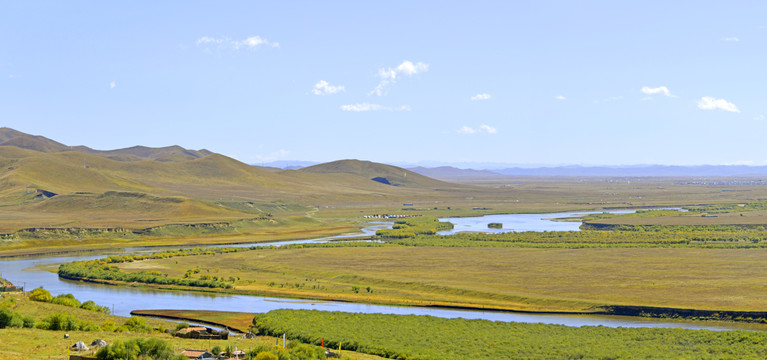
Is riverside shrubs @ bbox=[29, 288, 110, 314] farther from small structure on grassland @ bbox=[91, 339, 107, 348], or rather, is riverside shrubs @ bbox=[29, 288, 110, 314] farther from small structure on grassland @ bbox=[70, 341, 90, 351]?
small structure on grassland @ bbox=[70, 341, 90, 351]

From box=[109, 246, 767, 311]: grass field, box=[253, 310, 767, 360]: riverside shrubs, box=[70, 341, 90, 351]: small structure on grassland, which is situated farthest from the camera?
box=[109, 246, 767, 311]: grass field

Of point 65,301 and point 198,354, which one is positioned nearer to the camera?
point 198,354

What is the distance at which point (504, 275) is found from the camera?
64.8 meters

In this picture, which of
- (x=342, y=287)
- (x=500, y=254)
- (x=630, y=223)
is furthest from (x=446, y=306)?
(x=630, y=223)

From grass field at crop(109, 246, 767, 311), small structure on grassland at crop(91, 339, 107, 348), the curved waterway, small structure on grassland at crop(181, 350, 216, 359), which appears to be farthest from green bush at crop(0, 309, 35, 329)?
grass field at crop(109, 246, 767, 311)

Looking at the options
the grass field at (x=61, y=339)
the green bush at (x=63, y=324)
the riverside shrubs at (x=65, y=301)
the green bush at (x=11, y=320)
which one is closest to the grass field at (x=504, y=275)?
the riverside shrubs at (x=65, y=301)

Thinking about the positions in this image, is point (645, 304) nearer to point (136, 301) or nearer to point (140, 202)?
point (136, 301)

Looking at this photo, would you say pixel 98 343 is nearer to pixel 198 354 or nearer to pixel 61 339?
pixel 61 339

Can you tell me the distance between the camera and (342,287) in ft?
203

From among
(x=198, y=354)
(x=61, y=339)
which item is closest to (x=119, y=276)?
(x=61, y=339)

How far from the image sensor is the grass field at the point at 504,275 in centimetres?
5388

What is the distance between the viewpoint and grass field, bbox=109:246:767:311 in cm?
5388

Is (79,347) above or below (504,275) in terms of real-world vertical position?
above

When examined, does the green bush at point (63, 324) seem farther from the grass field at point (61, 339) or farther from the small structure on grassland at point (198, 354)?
the small structure on grassland at point (198, 354)
